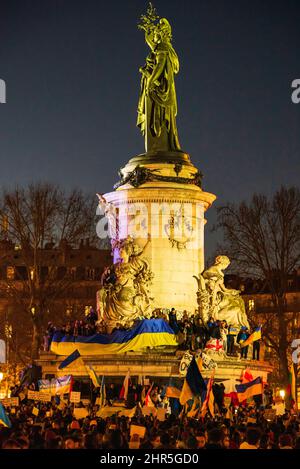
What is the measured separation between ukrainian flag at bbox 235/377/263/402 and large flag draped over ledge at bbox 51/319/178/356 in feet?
23.8

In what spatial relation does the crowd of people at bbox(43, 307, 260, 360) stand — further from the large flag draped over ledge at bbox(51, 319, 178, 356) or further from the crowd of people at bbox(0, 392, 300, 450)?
the crowd of people at bbox(0, 392, 300, 450)

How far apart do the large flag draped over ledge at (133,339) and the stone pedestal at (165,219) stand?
8.10 feet

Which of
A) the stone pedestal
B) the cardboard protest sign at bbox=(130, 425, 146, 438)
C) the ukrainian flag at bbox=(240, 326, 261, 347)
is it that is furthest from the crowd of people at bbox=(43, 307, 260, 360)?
the cardboard protest sign at bbox=(130, 425, 146, 438)

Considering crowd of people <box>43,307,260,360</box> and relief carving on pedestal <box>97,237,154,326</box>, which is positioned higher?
relief carving on pedestal <box>97,237,154,326</box>

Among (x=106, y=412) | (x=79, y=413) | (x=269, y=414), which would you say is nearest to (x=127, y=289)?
(x=269, y=414)

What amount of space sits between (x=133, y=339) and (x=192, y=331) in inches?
81.0

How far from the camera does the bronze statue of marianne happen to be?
155 ft

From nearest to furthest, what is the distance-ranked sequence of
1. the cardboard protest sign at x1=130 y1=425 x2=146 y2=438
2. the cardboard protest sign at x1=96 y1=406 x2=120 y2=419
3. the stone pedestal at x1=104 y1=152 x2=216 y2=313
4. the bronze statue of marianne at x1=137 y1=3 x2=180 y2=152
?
the cardboard protest sign at x1=130 y1=425 x2=146 y2=438 < the cardboard protest sign at x1=96 y1=406 x2=120 y2=419 < the stone pedestal at x1=104 y1=152 x2=216 y2=313 < the bronze statue of marianne at x1=137 y1=3 x2=180 y2=152

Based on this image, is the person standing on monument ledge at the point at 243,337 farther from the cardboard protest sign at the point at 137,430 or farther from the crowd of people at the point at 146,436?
the cardboard protest sign at the point at 137,430

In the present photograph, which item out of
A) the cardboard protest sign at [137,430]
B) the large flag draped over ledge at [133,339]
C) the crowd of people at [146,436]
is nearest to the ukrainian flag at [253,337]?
the large flag draped over ledge at [133,339]

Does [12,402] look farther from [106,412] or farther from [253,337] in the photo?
[253,337]

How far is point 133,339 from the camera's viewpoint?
4266cm

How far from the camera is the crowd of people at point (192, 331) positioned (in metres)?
43.0
